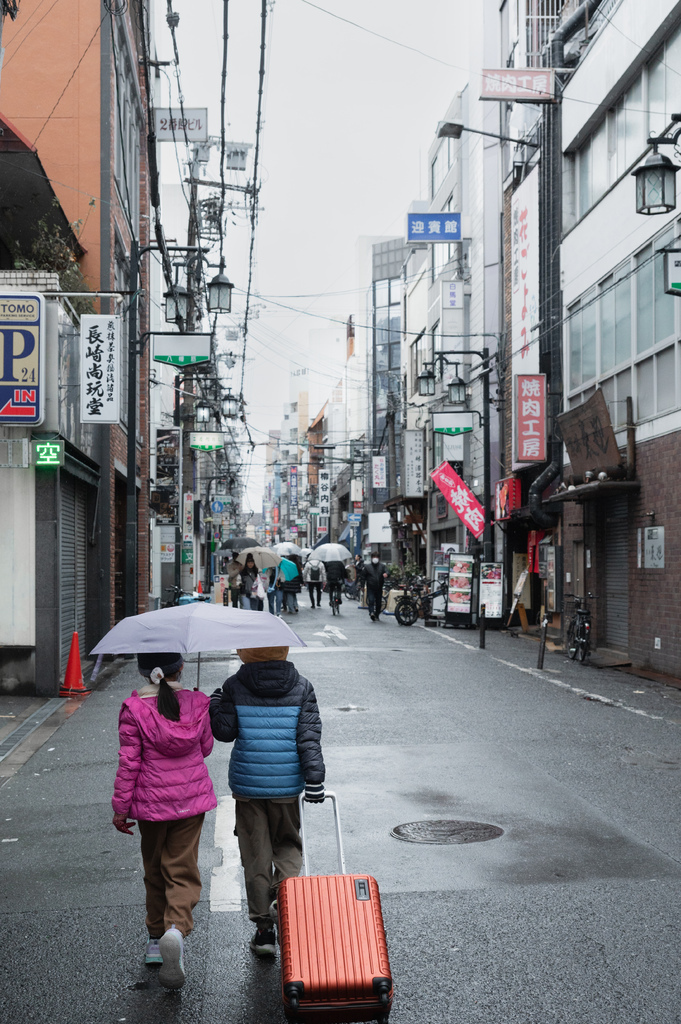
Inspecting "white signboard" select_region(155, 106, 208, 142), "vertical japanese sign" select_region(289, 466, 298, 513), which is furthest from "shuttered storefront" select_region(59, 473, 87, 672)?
"vertical japanese sign" select_region(289, 466, 298, 513)

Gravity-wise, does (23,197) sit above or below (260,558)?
above

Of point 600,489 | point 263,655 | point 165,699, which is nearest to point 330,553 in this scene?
point 600,489

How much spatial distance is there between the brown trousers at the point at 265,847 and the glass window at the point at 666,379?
45.9 feet

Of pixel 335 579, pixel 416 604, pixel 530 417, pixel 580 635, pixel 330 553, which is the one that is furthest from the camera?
pixel 330 553

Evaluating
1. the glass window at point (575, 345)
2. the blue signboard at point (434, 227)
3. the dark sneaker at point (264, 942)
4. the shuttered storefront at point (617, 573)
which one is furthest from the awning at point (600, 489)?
the blue signboard at point (434, 227)

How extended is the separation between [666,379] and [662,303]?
130 centimetres

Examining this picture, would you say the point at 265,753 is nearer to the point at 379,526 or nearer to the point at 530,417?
the point at 530,417

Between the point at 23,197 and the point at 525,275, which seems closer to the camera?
the point at 23,197

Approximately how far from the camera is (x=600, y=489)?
63.3 feet

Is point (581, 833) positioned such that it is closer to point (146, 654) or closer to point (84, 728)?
point (146, 654)

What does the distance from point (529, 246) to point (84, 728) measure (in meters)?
19.7

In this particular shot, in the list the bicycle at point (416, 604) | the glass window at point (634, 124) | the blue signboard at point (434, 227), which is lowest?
the bicycle at point (416, 604)

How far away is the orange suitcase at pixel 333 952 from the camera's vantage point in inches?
155

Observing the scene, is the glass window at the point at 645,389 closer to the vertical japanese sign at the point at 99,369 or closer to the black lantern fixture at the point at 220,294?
the black lantern fixture at the point at 220,294
